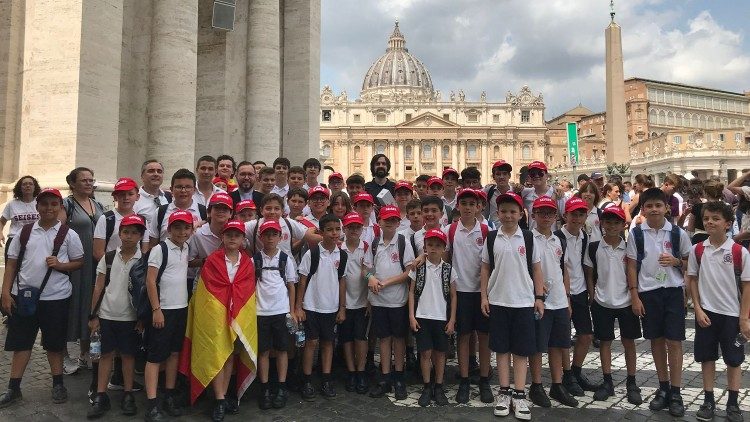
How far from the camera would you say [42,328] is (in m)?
4.86

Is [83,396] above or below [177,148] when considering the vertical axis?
below

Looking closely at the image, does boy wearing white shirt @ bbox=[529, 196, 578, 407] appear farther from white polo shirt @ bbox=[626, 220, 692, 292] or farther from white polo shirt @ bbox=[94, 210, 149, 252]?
white polo shirt @ bbox=[94, 210, 149, 252]

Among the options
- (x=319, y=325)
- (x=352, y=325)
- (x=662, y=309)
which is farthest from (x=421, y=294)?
(x=662, y=309)

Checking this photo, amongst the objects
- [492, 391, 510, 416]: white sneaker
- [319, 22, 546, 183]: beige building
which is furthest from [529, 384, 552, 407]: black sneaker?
[319, 22, 546, 183]: beige building

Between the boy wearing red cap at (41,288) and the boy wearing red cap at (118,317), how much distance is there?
538mm

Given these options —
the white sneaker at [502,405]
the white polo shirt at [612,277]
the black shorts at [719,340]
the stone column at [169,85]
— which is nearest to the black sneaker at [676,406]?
the black shorts at [719,340]

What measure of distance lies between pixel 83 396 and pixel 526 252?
4.45 meters

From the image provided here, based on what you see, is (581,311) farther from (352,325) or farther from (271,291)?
(271,291)

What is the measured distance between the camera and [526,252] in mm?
4840

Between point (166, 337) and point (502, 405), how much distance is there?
3.04 meters

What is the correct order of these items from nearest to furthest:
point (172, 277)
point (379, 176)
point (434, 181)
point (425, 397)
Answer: point (172, 277) < point (425, 397) < point (434, 181) < point (379, 176)

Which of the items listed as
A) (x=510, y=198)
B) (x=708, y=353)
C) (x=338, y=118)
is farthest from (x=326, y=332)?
(x=338, y=118)

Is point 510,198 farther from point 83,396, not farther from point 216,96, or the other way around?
point 216,96

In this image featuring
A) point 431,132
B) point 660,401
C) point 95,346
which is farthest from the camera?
point 431,132
